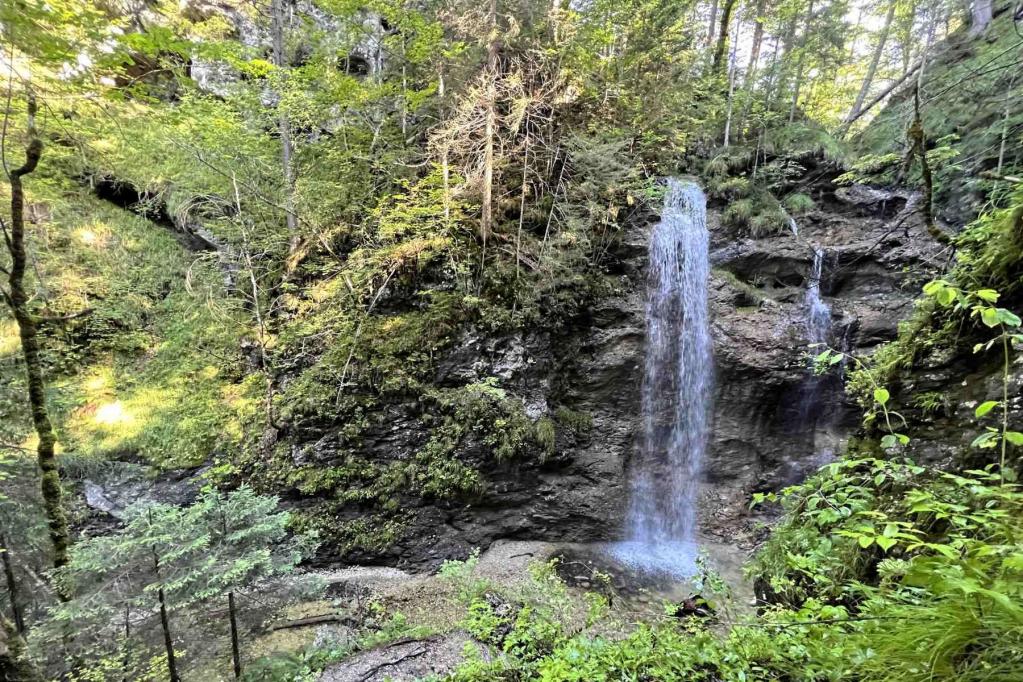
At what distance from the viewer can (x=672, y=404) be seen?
9.08 metres

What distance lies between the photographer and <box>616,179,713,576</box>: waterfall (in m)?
8.89

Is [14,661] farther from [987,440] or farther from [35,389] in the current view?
[987,440]

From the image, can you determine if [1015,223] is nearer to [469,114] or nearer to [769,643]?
[769,643]

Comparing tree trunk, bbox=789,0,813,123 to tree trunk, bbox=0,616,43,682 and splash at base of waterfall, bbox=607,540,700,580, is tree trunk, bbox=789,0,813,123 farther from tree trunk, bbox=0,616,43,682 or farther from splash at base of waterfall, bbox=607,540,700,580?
tree trunk, bbox=0,616,43,682

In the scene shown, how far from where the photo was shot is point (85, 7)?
14.0 feet

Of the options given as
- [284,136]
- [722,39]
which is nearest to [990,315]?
[284,136]

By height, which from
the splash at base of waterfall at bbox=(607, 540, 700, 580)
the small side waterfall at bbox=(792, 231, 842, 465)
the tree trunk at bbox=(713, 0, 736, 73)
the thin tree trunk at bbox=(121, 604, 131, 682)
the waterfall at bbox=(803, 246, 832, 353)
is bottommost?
the splash at base of waterfall at bbox=(607, 540, 700, 580)

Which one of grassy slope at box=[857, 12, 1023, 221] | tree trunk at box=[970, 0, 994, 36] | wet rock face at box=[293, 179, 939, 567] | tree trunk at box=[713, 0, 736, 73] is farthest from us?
tree trunk at box=[713, 0, 736, 73]

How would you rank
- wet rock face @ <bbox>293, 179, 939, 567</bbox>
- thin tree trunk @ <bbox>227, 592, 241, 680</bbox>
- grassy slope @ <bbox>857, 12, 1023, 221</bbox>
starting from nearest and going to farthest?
thin tree trunk @ <bbox>227, 592, 241, 680</bbox>
grassy slope @ <bbox>857, 12, 1023, 221</bbox>
wet rock face @ <bbox>293, 179, 939, 567</bbox>

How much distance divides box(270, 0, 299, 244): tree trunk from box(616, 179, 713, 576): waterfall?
786cm

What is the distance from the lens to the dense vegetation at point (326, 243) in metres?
4.43

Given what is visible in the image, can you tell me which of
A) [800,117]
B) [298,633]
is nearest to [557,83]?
[800,117]

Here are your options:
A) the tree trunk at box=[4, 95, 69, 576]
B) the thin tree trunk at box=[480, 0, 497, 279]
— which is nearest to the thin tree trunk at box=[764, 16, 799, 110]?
the thin tree trunk at box=[480, 0, 497, 279]

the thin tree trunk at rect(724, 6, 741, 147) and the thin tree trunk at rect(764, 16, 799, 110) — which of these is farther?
the thin tree trunk at rect(764, 16, 799, 110)
